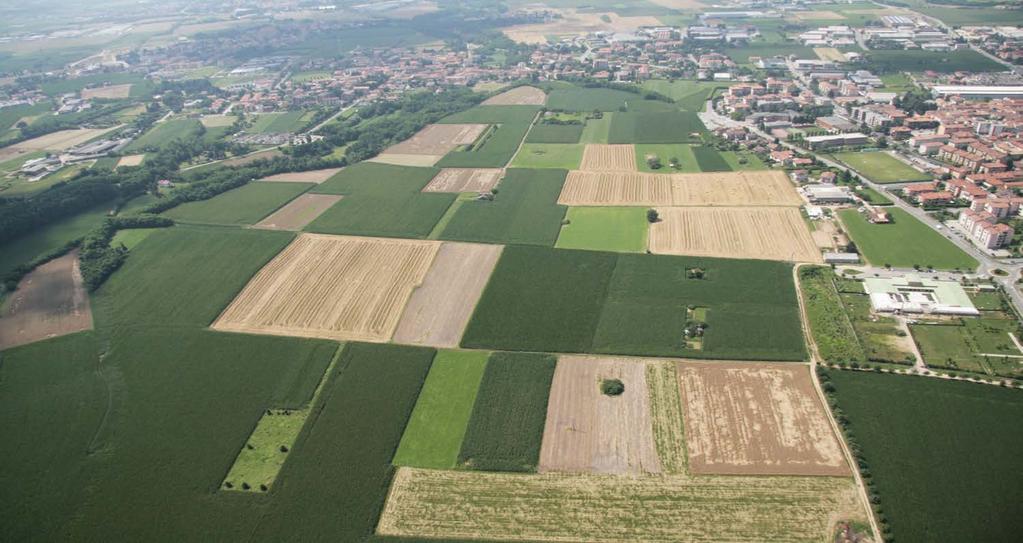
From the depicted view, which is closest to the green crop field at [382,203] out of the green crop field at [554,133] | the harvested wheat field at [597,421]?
the green crop field at [554,133]

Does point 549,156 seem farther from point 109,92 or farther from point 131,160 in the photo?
point 109,92

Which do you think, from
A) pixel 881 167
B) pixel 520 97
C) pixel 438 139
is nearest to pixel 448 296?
pixel 438 139

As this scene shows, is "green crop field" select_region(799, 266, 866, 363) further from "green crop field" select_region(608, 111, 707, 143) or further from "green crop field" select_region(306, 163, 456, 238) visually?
"green crop field" select_region(608, 111, 707, 143)

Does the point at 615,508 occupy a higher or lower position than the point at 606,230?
lower

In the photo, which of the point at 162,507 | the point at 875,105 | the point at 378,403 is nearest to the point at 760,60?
the point at 875,105

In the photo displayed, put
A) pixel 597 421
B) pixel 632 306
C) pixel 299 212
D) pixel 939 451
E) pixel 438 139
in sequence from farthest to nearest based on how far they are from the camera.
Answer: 1. pixel 438 139
2. pixel 299 212
3. pixel 632 306
4. pixel 597 421
5. pixel 939 451

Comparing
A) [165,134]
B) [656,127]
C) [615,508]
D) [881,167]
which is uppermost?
[656,127]

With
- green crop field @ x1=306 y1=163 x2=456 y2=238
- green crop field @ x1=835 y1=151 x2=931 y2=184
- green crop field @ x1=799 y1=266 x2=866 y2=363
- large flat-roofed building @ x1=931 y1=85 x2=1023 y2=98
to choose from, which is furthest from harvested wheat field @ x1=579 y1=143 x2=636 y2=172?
large flat-roofed building @ x1=931 y1=85 x2=1023 y2=98
